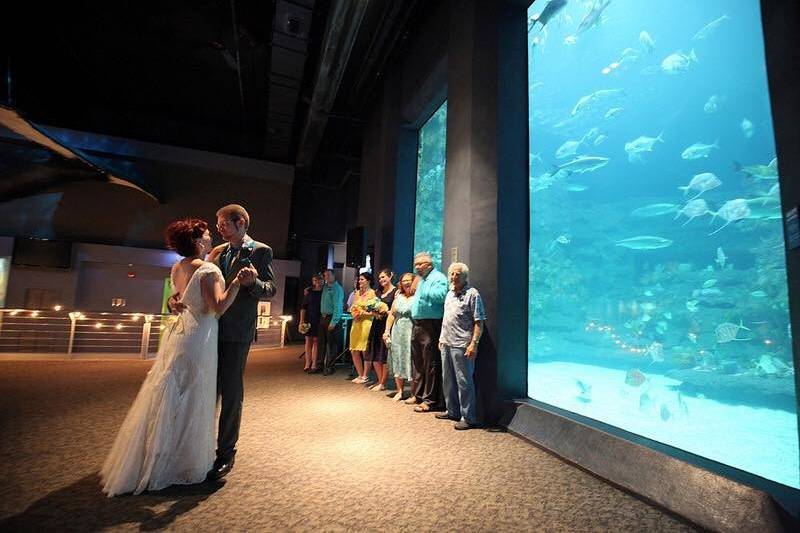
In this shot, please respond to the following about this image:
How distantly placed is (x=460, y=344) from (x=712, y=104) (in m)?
62.2

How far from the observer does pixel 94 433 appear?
8.65ft

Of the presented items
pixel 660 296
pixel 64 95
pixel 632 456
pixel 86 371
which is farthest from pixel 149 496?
pixel 660 296

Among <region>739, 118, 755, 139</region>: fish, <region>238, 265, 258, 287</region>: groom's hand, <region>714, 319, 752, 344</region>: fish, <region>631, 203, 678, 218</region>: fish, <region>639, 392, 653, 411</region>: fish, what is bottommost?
<region>639, 392, 653, 411</region>: fish

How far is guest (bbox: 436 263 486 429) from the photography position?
3160 millimetres

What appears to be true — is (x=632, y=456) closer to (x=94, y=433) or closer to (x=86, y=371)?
(x=94, y=433)

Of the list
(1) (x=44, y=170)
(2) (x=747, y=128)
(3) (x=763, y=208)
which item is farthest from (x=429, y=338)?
(2) (x=747, y=128)

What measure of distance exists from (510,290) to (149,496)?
2.98 metres

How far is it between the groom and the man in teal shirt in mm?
1944

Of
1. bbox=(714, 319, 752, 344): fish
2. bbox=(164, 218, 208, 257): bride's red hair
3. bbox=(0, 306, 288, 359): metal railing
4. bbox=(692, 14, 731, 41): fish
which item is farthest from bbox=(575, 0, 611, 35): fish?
bbox=(692, 14, 731, 41): fish

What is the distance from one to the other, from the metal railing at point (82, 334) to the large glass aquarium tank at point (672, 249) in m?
9.25

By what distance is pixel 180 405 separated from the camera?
1.81 meters

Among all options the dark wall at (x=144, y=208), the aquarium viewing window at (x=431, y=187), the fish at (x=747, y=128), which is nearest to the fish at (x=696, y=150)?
the fish at (x=747, y=128)

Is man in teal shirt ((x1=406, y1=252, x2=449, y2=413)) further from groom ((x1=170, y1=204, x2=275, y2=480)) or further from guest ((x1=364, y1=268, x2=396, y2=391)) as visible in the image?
groom ((x1=170, y1=204, x2=275, y2=480))

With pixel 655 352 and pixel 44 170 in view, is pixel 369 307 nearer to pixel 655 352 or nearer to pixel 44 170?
pixel 44 170
